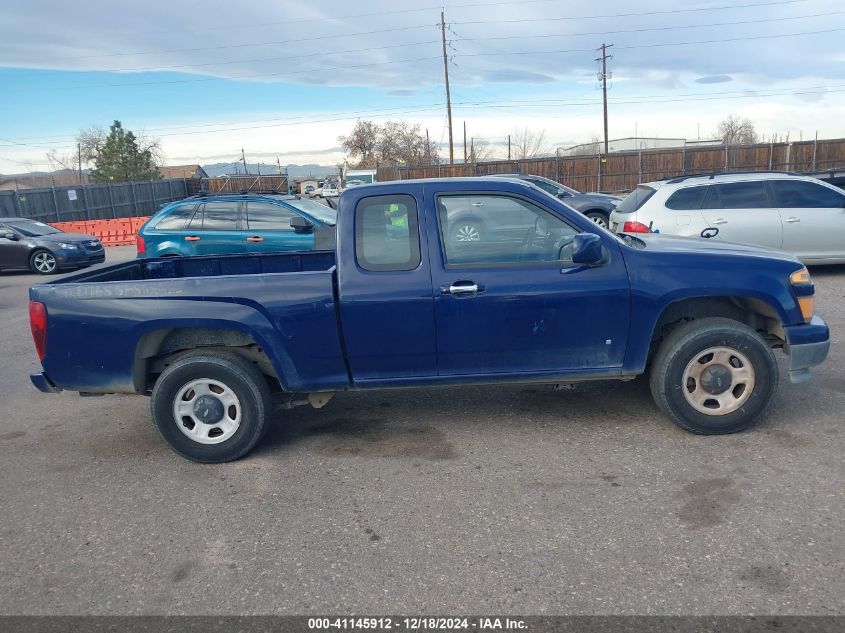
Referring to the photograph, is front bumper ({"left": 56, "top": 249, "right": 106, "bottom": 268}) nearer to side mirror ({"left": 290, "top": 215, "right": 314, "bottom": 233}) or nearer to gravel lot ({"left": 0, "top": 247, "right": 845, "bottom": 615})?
side mirror ({"left": 290, "top": 215, "right": 314, "bottom": 233})

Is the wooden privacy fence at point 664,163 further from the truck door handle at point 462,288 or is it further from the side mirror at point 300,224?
the truck door handle at point 462,288

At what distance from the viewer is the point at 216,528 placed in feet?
12.0

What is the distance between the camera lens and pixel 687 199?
9.34m

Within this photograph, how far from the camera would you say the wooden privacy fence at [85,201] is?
25953mm

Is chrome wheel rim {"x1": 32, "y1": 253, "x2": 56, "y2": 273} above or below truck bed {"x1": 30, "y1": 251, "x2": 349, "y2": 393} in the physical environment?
below

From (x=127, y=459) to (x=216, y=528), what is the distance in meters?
1.41

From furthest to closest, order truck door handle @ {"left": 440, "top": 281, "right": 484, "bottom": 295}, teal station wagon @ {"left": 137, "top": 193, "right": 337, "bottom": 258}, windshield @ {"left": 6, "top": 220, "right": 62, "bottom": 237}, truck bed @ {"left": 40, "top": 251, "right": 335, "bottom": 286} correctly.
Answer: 1. windshield @ {"left": 6, "top": 220, "right": 62, "bottom": 237}
2. teal station wagon @ {"left": 137, "top": 193, "right": 337, "bottom": 258}
3. truck bed @ {"left": 40, "top": 251, "right": 335, "bottom": 286}
4. truck door handle @ {"left": 440, "top": 281, "right": 484, "bottom": 295}

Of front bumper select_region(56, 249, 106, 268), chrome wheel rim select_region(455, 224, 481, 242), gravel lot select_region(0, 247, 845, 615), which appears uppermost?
chrome wheel rim select_region(455, 224, 481, 242)

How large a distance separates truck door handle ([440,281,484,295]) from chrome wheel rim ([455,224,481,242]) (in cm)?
33

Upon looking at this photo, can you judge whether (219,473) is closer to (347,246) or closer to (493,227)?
(347,246)

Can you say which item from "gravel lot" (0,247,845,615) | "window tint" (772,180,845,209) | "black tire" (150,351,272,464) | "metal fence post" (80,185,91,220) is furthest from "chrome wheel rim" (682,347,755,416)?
"metal fence post" (80,185,91,220)

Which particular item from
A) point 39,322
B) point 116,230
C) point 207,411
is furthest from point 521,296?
point 116,230

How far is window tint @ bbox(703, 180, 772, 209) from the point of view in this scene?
9.27 m

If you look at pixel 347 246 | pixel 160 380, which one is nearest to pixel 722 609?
pixel 347 246
